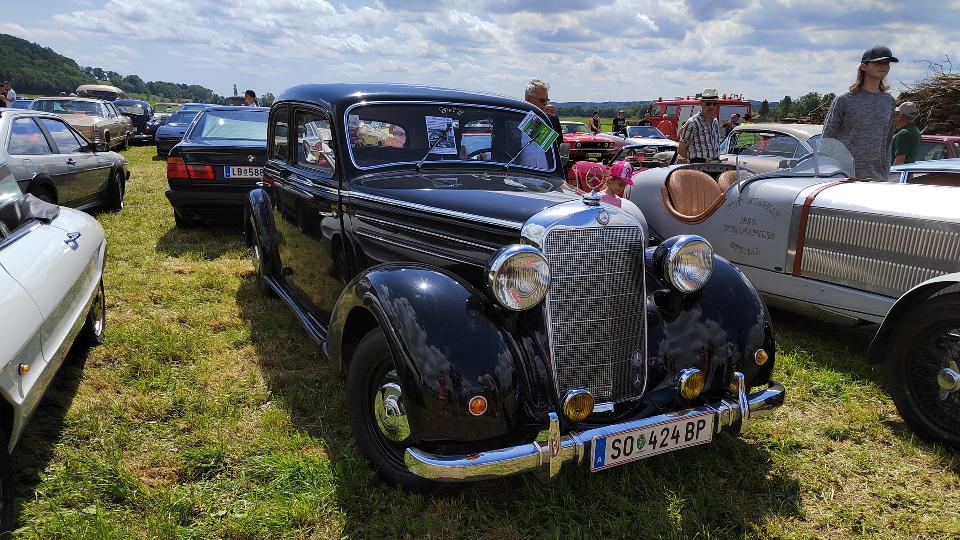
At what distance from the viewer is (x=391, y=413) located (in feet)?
8.28

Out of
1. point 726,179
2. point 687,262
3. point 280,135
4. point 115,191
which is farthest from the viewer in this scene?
point 115,191

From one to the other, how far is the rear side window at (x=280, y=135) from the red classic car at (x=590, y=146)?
1184cm

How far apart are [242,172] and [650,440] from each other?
5923mm

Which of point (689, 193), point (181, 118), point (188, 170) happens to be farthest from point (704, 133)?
point (181, 118)

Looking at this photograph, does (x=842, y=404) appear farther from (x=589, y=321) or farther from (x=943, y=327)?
(x=589, y=321)

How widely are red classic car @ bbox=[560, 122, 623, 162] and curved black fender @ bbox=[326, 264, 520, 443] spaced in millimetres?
13929

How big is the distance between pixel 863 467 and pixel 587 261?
5.76ft

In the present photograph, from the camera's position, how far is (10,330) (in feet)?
7.69

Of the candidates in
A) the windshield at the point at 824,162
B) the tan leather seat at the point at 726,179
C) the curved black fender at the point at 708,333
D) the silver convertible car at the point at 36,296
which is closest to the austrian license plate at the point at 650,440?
the curved black fender at the point at 708,333

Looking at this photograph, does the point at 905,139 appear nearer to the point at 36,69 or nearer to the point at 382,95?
the point at 382,95

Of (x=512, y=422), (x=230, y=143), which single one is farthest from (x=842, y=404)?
(x=230, y=143)

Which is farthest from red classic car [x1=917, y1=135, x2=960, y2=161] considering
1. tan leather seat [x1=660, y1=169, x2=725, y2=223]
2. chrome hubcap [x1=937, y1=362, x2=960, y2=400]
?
chrome hubcap [x1=937, y1=362, x2=960, y2=400]

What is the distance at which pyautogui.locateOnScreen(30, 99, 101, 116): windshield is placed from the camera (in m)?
14.4

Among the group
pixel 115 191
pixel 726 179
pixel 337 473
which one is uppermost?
pixel 726 179
